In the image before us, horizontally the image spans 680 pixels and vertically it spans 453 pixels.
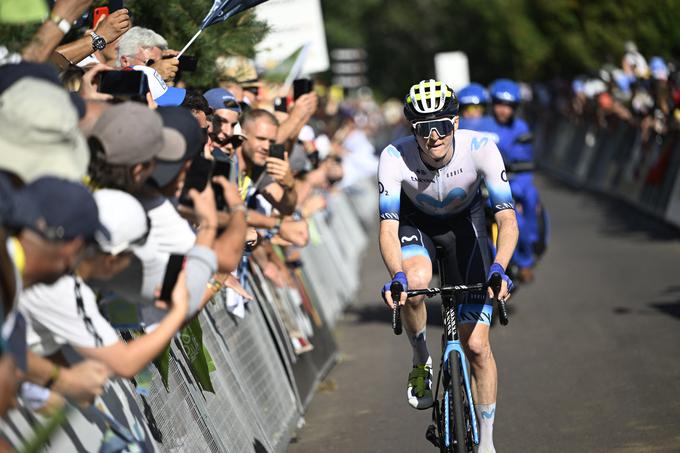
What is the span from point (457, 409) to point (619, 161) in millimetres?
22122

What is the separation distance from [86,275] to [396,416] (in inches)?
203

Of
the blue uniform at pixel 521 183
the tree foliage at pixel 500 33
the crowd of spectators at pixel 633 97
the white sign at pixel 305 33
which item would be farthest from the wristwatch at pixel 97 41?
the tree foliage at pixel 500 33

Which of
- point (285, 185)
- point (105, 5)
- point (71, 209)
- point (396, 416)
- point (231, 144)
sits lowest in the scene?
point (396, 416)

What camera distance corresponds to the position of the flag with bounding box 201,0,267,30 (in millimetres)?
8230

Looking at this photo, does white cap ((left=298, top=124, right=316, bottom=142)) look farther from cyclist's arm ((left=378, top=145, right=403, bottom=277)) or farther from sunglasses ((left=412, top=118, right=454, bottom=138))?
sunglasses ((left=412, top=118, right=454, bottom=138))

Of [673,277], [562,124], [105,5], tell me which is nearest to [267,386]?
[105,5]

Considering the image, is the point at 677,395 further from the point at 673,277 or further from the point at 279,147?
the point at 673,277

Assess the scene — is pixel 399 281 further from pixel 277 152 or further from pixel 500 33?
pixel 500 33

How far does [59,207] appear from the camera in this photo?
434 centimetres

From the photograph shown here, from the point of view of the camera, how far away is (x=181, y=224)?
17.8ft

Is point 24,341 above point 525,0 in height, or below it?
above

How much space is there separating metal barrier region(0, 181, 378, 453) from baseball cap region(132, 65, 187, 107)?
126 cm

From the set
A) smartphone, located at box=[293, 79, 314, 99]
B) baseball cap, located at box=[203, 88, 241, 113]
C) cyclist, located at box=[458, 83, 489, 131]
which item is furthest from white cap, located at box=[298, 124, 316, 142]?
baseball cap, located at box=[203, 88, 241, 113]

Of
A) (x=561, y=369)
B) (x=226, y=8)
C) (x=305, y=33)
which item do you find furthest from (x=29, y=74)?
(x=305, y=33)
